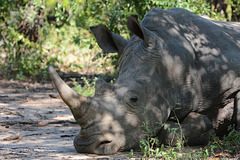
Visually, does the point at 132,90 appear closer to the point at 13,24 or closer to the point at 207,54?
the point at 207,54

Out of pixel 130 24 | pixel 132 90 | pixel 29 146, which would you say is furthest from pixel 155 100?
pixel 29 146

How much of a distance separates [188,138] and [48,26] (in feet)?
27.1

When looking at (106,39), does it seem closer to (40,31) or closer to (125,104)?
(125,104)

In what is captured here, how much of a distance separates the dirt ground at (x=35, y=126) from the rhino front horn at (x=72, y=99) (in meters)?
0.44

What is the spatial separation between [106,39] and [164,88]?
115 centimetres

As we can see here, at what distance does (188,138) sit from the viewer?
4582 mm

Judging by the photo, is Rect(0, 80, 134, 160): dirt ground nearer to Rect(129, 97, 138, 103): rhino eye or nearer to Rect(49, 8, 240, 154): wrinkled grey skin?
Rect(49, 8, 240, 154): wrinkled grey skin

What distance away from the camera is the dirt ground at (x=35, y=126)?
173 inches

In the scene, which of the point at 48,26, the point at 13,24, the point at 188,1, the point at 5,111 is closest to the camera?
the point at 5,111

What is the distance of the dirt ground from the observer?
173 inches

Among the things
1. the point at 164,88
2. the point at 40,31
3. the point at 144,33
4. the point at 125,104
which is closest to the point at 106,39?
the point at 144,33

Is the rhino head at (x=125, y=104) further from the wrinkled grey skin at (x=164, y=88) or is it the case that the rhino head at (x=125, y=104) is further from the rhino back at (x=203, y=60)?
the rhino back at (x=203, y=60)

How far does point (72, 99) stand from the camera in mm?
4055

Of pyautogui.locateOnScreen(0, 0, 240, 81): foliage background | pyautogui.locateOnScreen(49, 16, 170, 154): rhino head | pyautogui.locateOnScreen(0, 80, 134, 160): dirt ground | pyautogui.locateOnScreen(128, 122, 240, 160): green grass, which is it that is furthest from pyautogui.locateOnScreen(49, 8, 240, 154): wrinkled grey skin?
pyautogui.locateOnScreen(0, 0, 240, 81): foliage background
